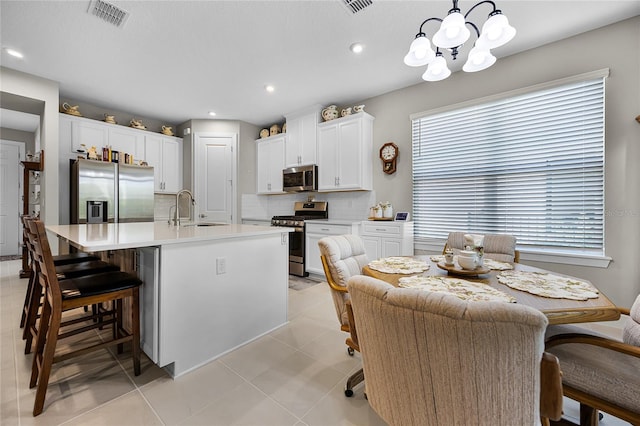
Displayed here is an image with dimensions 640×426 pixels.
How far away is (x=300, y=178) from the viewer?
458 cm

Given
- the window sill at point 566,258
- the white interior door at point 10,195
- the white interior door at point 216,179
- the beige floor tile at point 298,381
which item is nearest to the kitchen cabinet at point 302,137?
the white interior door at point 216,179

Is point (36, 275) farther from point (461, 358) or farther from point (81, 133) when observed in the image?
point (81, 133)

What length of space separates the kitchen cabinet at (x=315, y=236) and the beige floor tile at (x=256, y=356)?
184 centimetres

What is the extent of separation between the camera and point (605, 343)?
1.00m

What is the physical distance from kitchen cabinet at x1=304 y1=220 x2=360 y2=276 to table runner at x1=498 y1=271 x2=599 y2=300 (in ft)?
7.82

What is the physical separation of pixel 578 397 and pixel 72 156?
233 inches

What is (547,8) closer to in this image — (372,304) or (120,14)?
(372,304)

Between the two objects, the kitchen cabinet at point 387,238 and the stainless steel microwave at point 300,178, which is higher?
the stainless steel microwave at point 300,178

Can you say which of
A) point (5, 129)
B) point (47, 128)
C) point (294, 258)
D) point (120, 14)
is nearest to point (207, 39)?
point (120, 14)

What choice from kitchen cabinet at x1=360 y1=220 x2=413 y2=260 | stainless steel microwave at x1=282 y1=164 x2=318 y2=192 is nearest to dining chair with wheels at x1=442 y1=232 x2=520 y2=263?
kitchen cabinet at x1=360 y1=220 x2=413 y2=260

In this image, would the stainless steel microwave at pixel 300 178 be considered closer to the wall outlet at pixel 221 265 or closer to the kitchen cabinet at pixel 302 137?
the kitchen cabinet at pixel 302 137

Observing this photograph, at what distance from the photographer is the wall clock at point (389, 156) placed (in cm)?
382

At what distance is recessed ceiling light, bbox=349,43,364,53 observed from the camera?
2.82 metres

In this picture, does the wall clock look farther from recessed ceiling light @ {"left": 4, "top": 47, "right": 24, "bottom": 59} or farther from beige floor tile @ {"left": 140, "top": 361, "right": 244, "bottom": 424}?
recessed ceiling light @ {"left": 4, "top": 47, "right": 24, "bottom": 59}
